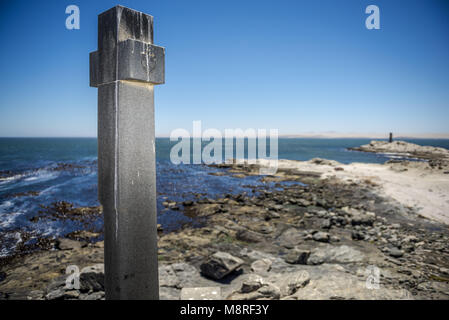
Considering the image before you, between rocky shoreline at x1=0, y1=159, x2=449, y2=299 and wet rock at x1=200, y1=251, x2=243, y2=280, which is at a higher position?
wet rock at x1=200, y1=251, x2=243, y2=280

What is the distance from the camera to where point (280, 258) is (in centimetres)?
782

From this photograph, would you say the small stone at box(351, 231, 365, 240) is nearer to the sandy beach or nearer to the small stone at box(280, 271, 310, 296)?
the sandy beach

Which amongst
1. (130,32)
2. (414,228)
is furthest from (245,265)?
(414,228)

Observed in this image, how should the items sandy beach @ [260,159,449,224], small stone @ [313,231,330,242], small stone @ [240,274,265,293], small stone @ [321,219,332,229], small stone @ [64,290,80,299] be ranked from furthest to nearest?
sandy beach @ [260,159,449,224] → small stone @ [321,219,332,229] → small stone @ [313,231,330,242] → small stone @ [64,290,80,299] → small stone @ [240,274,265,293]

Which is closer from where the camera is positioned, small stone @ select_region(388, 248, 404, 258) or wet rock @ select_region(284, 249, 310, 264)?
wet rock @ select_region(284, 249, 310, 264)

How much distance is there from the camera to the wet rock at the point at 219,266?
20.6 ft

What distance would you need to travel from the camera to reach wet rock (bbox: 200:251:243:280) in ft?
20.6

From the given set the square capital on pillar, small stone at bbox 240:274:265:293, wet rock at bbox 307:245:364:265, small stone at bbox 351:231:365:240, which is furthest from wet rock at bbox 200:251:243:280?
small stone at bbox 351:231:365:240

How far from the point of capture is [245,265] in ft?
23.9

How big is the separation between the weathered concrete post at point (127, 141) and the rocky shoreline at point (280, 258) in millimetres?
2332

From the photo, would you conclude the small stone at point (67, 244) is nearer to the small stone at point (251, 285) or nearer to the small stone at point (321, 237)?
the small stone at point (251, 285)

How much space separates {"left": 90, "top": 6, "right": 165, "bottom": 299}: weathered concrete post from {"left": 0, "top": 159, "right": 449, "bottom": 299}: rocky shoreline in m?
2.33
